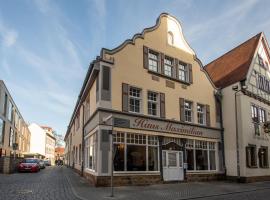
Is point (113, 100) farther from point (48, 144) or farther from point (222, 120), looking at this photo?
point (48, 144)

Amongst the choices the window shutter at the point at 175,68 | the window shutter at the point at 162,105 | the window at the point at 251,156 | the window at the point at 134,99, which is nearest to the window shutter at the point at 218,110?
the window at the point at 251,156

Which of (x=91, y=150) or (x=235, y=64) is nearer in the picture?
(x=91, y=150)

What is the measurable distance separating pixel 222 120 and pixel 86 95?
11279mm

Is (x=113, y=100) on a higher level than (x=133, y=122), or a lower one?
higher

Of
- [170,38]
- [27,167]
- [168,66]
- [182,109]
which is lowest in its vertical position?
[27,167]

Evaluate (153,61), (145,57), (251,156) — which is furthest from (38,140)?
(145,57)

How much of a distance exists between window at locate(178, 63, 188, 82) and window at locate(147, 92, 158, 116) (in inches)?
126

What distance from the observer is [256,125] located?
24.3 m

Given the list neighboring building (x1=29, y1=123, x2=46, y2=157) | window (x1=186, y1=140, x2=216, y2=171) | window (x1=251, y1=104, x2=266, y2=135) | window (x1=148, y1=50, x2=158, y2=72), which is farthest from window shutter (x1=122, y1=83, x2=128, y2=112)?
neighboring building (x1=29, y1=123, x2=46, y2=157)

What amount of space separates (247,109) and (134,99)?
10.3 meters

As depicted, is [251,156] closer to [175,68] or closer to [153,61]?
[175,68]

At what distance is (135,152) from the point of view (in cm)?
1788

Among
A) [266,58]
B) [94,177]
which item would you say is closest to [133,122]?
[94,177]

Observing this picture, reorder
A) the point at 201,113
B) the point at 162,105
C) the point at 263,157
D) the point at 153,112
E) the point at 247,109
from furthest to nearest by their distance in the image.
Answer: the point at 263,157 → the point at 247,109 → the point at 201,113 → the point at 162,105 → the point at 153,112
